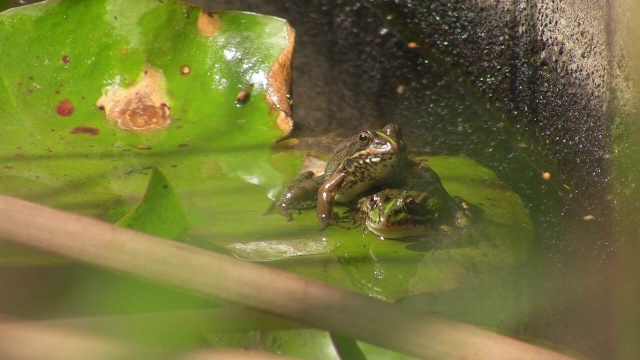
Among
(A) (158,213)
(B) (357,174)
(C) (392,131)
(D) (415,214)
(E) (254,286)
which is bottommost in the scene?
(B) (357,174)

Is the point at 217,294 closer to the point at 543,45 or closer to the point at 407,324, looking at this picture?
the point at 407,324

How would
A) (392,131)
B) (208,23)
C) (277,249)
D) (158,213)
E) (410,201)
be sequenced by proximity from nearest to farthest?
1. (158,213)
2. (277,249)
3. (410,201)
4. (208,23)
5. (392,131)

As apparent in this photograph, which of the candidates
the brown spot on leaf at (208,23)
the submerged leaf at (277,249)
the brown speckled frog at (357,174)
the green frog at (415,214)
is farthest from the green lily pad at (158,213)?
the brown spot on leaf at (208,23)

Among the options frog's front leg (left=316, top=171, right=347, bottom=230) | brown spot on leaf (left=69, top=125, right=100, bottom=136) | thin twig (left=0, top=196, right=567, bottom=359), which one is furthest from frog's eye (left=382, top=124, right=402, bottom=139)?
thin twig (left=0, top=196, right=567, bottom=359)

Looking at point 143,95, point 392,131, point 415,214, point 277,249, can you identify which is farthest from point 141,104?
point 415,214

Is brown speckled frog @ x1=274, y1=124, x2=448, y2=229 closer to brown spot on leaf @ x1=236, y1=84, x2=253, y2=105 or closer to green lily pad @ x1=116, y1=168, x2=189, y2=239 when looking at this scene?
brown spot on leaf @ x1=236, y1=84, x2=253, y2=105

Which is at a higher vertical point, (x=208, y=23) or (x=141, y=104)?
(x=208, y=23)

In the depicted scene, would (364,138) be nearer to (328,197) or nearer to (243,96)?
(328,197)

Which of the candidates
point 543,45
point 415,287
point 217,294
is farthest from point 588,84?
point 217,294
